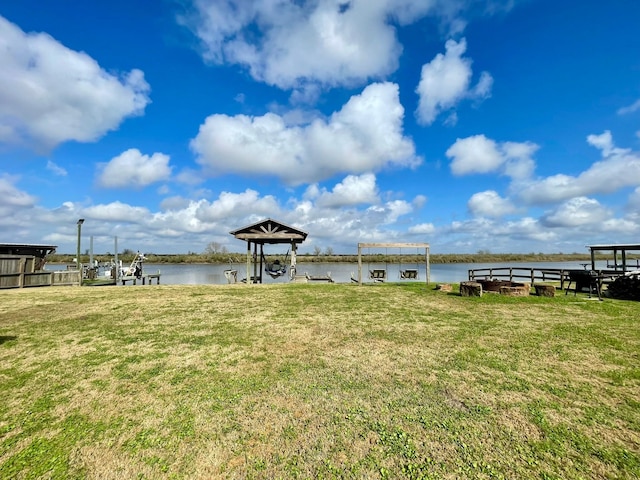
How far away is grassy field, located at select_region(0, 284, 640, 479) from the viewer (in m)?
2.74

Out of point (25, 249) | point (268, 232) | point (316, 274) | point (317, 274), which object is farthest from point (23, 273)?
point (317, 274)

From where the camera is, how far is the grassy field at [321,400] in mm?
2742

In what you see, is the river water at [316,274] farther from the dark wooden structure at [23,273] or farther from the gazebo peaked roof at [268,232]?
the dark wooden structure at [23,273]

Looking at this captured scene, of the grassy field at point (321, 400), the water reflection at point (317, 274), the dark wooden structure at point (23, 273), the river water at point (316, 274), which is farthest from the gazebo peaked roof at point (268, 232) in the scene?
the dark wooden structure at point (23, 273)

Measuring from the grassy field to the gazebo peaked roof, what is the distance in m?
11.2

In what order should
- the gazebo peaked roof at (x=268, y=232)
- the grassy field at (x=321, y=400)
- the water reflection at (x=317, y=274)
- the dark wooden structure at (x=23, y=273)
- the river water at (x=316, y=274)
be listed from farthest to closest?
the river water at (x=316, y=274) < the water reflection at (x=317, y=274) < the gazebo peaked roof at (x=268, y=232) < the dark wooden structure at (x=23, y=273) < the grassy field at (x=321, y=400)

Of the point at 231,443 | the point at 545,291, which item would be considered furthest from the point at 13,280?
the point at 545,291

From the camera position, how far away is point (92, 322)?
8133 mm

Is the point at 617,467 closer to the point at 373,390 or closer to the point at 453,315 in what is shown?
the point at 373,390

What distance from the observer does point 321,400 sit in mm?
3844

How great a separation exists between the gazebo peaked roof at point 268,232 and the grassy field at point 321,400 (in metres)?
11.2

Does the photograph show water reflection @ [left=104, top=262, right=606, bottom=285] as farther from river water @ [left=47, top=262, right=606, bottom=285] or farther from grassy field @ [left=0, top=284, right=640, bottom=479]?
grassy field @ [left=0, top=284, right=640, bottom=479]

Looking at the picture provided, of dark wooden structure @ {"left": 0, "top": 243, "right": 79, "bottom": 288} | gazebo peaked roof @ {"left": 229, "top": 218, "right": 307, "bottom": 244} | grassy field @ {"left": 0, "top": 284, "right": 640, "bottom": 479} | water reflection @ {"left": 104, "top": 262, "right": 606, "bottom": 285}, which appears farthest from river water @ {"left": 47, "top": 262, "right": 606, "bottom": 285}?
grassy field @ {"left": 0, "top": 284, "right": 640, "bottom": 479}

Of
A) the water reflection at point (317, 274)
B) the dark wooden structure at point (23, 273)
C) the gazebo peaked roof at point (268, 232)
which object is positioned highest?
the gazebo peaked roof at point (268, 232)
